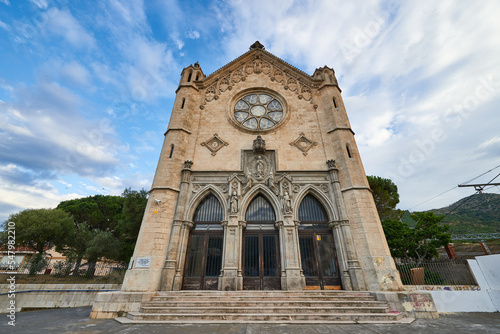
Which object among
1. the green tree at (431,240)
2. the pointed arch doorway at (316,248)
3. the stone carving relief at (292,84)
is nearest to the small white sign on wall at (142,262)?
the pointed arch doorway at (316,248)

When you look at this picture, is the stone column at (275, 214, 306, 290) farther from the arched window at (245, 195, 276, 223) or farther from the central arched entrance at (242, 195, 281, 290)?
the arched window at (245, 195, 276, 223)

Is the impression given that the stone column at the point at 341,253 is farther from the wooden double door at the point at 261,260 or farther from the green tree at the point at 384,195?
the green tree at the point at 384,195

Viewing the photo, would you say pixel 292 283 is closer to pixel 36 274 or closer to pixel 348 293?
pixel 348 293

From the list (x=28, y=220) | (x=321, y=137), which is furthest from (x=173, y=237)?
(x=28, y=220)

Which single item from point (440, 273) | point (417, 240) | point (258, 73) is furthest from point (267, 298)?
point (258, 73)

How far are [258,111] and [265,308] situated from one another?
11.7 meters

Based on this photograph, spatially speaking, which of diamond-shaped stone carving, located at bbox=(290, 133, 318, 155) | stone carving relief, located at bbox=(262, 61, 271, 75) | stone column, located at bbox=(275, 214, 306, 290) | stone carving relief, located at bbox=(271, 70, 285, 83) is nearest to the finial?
stone carving relief, located at bbox=(262, 61, 271, 75)

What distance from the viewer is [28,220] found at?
17.9 meters

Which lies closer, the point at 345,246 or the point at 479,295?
the point at 479,295

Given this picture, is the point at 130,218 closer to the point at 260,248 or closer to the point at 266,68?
the point at 260,248

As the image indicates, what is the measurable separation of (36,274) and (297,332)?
18328 mm

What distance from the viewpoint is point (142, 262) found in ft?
29.7

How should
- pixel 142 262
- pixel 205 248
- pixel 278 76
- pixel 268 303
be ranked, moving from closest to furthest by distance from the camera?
pixel 268 303 < pixel 142 262 < pixel 205 248 < pixel 278 76

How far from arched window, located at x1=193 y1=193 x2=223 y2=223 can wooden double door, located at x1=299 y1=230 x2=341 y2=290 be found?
4.48 m
